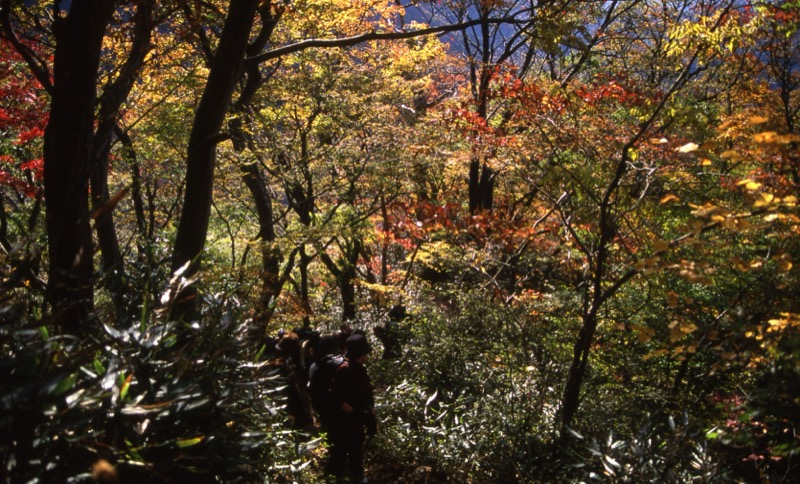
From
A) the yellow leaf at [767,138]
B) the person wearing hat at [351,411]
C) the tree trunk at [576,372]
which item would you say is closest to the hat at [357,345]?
the person wearing hat at [351,411]

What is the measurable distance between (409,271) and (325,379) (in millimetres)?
7609

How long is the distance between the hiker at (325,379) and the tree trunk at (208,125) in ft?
4.68

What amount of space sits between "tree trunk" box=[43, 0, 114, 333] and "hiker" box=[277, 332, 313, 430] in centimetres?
296

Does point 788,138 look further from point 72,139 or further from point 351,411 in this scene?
point 72,139

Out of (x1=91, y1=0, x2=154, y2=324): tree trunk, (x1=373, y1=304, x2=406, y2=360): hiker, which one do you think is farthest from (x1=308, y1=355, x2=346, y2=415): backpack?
(x1=373, y1=304, x2=406, y2=360): hiker

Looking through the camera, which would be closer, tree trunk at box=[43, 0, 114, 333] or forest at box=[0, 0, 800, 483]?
forest at box=[0, 0, 800, 483]

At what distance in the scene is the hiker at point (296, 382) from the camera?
6723 mm

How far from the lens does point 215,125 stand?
16.0 ft

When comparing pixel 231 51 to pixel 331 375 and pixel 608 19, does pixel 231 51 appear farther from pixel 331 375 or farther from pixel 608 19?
pixel 608 19

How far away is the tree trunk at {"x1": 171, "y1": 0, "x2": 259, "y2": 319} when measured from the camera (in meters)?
4.68

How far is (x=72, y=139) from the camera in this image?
391cm

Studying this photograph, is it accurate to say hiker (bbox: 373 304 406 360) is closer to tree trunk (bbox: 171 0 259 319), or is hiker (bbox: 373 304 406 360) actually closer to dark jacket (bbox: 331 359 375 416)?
dark jacket (bbox: 331 359 375 416)

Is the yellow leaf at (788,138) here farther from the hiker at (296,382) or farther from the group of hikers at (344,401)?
the hiker at (296,382)

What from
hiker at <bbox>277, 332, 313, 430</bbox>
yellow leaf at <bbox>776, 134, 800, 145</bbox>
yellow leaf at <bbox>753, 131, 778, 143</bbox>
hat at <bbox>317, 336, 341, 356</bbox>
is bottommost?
hiker at <bbox>277, 332, 313, 430</bbox>
